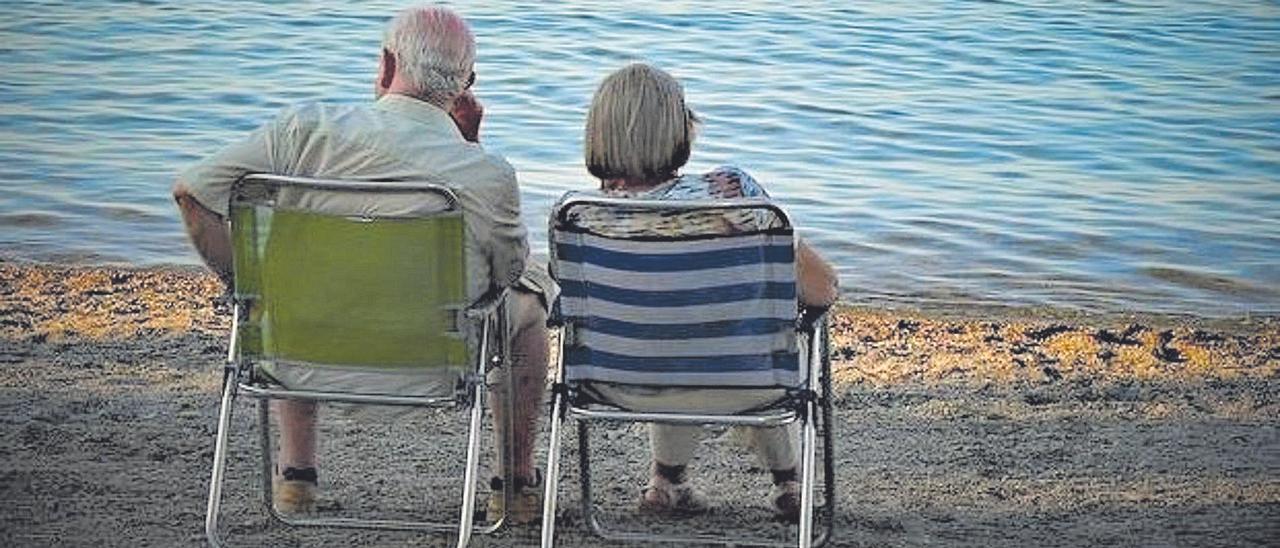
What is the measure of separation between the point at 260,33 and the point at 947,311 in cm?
1113

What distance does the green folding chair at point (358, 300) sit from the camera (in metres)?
4.83

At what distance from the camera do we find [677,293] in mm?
4750

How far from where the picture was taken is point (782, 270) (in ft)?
15.5

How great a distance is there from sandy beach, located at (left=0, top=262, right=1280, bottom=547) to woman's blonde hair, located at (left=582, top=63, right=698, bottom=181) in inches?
32.5

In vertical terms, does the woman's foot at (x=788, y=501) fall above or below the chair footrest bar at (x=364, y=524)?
above

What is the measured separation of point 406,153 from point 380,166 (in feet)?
0.21

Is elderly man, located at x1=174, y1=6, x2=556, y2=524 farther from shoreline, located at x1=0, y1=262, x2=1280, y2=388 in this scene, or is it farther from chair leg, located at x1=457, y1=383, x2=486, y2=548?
shoreline, located at x1=0, y1=262, x2=1280, y2=388

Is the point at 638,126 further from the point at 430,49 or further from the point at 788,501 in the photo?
the point at 788,501

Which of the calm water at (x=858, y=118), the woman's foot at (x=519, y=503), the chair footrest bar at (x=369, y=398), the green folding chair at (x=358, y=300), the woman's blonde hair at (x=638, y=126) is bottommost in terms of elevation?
the calm water at (x=858, y=118)

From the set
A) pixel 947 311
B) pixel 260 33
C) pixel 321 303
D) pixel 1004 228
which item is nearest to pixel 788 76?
pixel 260 33

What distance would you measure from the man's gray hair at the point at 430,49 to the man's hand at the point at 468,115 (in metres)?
0.22

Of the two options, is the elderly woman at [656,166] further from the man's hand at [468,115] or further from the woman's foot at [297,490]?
the woman's foot at [297,490]

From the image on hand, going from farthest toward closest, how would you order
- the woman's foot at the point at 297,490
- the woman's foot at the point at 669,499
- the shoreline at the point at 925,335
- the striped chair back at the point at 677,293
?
the shoreline at the point at 925,335 → the woman's foot at the point at 669,499 → the woman's foot at the point at 297,490 → the striped chair back at the point at 677,293

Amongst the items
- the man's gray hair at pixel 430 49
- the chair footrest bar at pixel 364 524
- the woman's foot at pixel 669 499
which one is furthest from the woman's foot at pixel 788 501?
the man's gray hair at pixel 430 49
